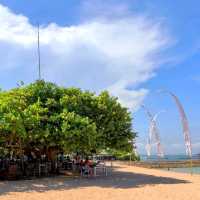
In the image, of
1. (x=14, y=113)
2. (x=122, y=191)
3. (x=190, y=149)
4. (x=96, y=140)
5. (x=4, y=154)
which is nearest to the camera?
(x=122, y=191)

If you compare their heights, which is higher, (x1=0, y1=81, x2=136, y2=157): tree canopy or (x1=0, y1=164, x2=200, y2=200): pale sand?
(x1=0, y1=81, x2=136, y2=157): tree canopy

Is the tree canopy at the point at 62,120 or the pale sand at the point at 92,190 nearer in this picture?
the pale sand at the point at 92,190

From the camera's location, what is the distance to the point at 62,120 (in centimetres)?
2222

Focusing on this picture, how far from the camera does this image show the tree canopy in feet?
70.7

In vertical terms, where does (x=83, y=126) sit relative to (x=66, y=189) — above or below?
above

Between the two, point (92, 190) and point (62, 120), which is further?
point (62, 120)

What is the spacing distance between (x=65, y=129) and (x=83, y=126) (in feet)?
3.07

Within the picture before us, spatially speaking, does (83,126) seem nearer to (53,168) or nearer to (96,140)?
(96,140)

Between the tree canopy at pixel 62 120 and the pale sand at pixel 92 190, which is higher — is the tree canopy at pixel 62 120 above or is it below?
above

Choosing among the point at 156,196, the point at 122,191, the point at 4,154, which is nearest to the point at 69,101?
the point at 4,154

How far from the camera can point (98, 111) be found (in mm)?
24859

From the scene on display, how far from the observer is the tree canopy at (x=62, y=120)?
2155 centimetres

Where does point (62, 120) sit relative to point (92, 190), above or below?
above

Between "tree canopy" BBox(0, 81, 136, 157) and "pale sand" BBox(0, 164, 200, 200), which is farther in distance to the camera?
"tree canopy" BBox(0, 81, 136, 157)
